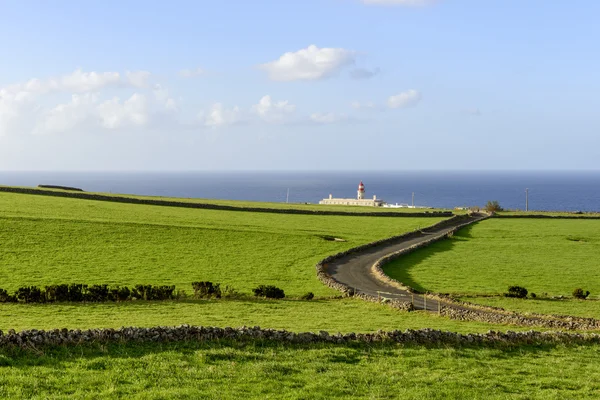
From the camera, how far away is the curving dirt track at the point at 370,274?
33.8 meters

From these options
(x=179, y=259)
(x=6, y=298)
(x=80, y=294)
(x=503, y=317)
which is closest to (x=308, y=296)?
(x=503, y=317)

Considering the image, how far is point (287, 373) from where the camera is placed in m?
14.8

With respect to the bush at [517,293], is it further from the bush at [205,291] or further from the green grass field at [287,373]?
the green grass field at [287,373]

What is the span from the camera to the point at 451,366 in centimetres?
1634

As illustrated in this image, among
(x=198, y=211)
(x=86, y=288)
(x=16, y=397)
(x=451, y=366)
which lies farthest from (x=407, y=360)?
(x=198, y=211)

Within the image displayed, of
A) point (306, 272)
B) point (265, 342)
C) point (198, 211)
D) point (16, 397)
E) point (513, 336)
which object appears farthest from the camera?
point (198, 211)

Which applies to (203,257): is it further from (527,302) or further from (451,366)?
(451,366)

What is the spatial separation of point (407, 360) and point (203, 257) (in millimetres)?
31003

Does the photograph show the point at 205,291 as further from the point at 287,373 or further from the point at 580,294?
the point at 580,294

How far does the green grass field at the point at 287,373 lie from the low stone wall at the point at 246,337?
357 millimetres

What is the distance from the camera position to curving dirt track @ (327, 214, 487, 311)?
33.8 meters

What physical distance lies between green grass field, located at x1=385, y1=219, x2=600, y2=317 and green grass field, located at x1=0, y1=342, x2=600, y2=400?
1658cm

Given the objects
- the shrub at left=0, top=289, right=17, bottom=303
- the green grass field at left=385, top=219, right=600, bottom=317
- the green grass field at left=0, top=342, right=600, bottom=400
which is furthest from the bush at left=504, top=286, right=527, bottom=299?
the shrub at left=0, top=289, right=17, bottom=303

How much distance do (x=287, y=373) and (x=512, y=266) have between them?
38.2 meters
